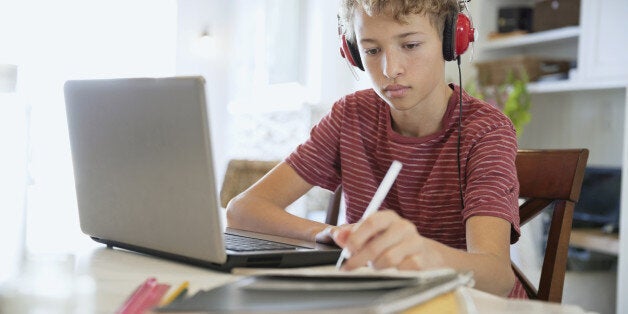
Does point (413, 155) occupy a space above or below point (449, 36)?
below

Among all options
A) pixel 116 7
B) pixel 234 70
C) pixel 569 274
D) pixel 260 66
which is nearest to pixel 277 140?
pixel 260 66

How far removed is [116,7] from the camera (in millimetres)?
4566

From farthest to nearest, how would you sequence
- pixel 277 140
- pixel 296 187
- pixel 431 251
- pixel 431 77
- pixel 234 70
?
pixel 234 70
pixel 277 140
pixel 296 187
pixel 431 77
pixel 431 251

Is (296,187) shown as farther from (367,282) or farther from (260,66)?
(260,66)

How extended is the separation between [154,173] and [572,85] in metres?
2.56

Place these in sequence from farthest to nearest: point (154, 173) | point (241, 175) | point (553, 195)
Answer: point (241, 175), point (553, 195), point (154, 173)

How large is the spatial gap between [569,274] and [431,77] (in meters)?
1.88

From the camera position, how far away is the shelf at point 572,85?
2.71 meters

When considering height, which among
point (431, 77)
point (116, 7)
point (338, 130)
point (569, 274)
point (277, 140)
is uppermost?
point (116, 7)

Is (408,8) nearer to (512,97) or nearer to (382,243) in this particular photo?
(382,243)

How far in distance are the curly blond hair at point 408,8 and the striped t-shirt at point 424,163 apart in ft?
0.51

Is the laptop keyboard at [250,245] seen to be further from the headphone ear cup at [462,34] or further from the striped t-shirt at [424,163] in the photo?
the headphone ear cup at [462,34]

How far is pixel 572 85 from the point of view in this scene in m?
2.90

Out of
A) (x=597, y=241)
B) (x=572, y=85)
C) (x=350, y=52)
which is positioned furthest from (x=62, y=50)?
(x=350, y=52)
